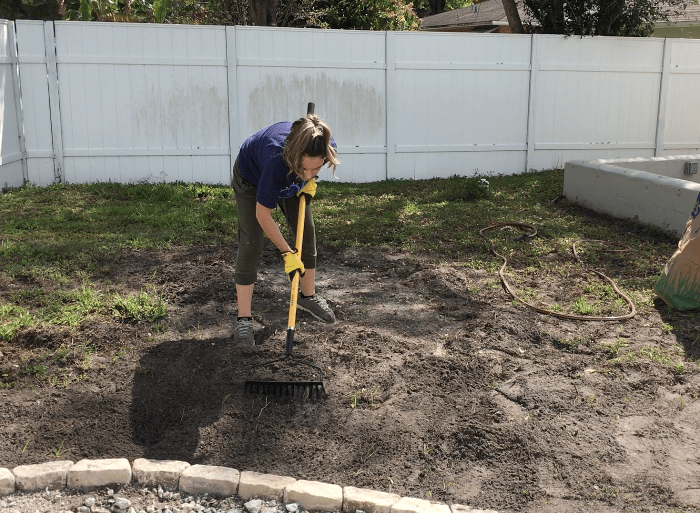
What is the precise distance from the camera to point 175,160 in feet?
30.4

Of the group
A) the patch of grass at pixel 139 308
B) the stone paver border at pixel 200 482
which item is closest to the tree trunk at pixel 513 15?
the patch of grass at pixel 139 308

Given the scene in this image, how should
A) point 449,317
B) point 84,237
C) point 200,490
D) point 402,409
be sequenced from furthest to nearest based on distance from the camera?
1. point 84,237
2. point 449,317
3. point 402,409
4. point 200,490

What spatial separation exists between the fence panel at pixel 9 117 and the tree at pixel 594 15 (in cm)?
769

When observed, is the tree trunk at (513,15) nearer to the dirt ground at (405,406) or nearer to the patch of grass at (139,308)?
the dirt ground at (405,406)

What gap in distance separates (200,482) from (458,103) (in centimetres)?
808

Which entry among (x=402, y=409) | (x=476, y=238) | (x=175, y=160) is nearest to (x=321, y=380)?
(x=402, y=409)

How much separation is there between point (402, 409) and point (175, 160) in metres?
6.56

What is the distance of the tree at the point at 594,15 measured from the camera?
1080 centimetres

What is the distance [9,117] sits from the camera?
8312 millimetres

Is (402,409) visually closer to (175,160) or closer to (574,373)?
(574,373)

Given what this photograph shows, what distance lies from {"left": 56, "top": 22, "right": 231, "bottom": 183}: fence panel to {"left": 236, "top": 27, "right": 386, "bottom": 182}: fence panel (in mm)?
370

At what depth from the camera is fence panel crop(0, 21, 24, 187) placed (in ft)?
26.7

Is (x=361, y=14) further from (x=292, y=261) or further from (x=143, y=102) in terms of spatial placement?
(x=292, y=261)

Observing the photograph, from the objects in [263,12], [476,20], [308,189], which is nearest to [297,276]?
[308,189]
